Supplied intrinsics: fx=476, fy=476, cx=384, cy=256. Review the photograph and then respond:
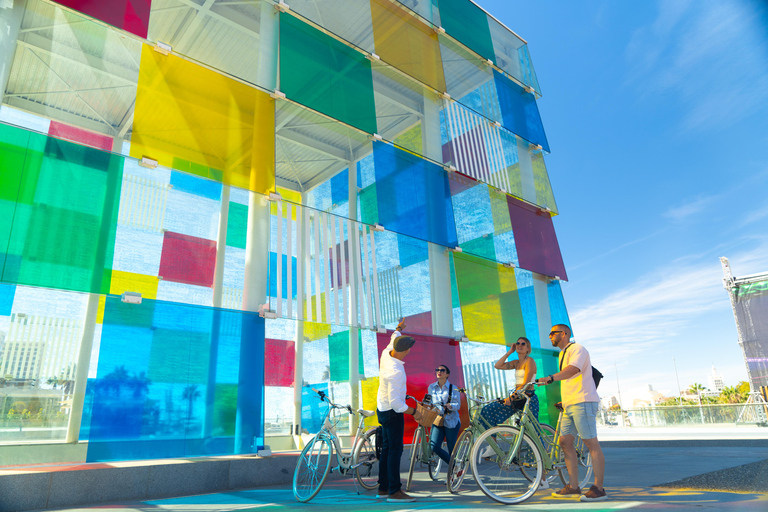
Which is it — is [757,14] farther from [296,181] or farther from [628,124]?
[628,124]

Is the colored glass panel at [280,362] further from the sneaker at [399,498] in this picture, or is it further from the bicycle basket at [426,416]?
the sneaker at [399,498]

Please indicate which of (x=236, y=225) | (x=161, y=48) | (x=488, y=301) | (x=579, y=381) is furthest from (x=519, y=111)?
(x=579, y=381)

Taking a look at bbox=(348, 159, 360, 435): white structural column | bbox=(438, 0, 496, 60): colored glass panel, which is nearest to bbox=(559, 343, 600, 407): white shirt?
bbox=(348, 159, 360, 435): white structural column

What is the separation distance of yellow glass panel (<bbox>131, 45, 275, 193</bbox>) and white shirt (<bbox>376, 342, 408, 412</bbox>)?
13.0 feet

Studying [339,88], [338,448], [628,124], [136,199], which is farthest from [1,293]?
[628,124]

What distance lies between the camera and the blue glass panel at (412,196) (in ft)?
31.8

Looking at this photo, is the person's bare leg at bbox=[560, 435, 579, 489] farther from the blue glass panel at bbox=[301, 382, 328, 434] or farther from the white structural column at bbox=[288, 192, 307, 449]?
the white structural column at bbox=[288, 192, 307, 449]

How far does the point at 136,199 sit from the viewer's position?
21.7ft

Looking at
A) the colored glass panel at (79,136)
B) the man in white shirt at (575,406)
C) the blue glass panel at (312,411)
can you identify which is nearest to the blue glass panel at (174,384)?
the blue glass panel at (312,411)

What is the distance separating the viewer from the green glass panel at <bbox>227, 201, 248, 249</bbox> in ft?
24.5

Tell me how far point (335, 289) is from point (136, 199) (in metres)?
3.44

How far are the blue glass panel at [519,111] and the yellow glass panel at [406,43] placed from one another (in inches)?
93.4

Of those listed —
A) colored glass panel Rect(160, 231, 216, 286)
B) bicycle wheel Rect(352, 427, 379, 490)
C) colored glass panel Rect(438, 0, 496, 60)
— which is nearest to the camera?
bicycle wheel Rect(352, 427, 379, 490)

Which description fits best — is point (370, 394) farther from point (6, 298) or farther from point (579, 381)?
point (6, 298)
